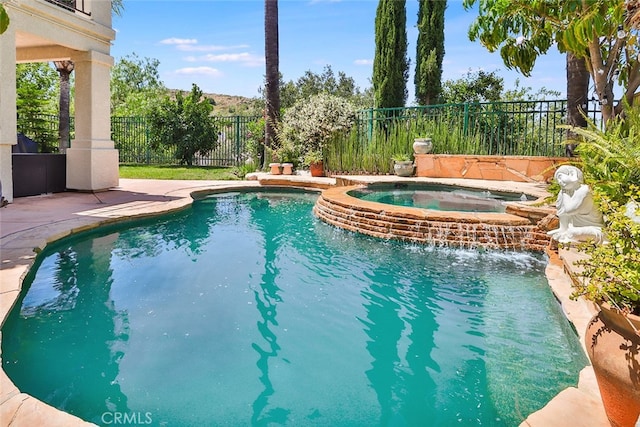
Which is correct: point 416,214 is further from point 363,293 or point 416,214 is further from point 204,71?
point 204,71

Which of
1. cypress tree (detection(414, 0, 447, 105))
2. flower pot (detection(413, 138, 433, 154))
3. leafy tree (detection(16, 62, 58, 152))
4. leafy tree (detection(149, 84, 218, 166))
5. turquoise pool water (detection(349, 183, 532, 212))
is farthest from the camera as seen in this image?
cypress tree (detection(414, 0, 447, 105))

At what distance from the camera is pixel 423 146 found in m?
11.5

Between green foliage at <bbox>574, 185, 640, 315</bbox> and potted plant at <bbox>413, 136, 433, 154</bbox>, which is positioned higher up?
potted plant at <bbox>413, 136, 433, 154</bbox>

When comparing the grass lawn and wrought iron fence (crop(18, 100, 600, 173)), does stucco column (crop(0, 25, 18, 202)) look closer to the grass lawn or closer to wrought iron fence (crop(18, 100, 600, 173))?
the grass lawn

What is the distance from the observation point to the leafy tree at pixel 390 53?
18.6 meters

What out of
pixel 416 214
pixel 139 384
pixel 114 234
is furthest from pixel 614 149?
pixel 114 234

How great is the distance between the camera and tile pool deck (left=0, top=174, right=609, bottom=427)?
6.00ft

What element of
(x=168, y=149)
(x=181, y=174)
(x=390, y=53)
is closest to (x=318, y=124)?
(x=181, y=174)

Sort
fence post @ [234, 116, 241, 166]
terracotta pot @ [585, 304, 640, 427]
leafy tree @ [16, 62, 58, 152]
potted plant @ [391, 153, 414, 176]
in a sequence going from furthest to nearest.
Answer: fence post @ [234, 116, 241, 166], leafy tree @ [16, 62, 58, 152], potted plant @ [391, 153, 414, 176], terracotta pot @ [585, 304, 640, 427]

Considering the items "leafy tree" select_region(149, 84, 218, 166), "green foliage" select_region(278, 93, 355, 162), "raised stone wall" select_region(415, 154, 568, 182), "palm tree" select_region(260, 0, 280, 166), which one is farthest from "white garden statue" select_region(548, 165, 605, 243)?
"leafy tree" select_region(149, 84, 218, 166)

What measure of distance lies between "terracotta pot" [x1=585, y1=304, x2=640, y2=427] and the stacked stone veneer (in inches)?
153

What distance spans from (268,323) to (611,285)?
2177mm

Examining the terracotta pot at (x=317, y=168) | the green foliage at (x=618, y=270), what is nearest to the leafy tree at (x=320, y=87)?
the terracotta pot at (x=317, y=168)

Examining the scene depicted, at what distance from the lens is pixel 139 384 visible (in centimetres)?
239
